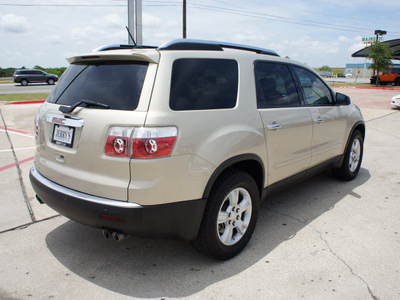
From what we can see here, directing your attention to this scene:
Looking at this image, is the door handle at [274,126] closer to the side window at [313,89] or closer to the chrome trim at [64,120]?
the side window at [313,89]

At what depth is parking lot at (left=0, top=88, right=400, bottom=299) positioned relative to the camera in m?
2.63

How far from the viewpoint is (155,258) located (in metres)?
3.09

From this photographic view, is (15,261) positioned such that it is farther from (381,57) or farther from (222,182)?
(381,57)

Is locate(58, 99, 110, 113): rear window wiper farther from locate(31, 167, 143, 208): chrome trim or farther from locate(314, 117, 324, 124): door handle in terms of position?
locate(314, 117, 324, 124): door handle

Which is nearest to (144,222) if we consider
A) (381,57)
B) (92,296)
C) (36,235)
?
(92,296)

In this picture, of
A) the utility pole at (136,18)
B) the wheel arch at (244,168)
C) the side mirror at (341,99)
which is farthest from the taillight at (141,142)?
the utility pole at (136,18)

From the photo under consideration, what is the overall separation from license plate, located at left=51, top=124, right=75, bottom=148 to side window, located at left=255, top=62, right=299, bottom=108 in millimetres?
1661

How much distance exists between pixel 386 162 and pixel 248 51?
170 inches

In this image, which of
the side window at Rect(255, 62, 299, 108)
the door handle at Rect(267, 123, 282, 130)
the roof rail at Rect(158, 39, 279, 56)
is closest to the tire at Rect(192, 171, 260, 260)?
the door handle at Rect(267, 123, 282, 130)

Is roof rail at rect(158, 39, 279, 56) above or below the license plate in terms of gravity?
above

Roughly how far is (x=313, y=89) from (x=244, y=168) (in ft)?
5.49

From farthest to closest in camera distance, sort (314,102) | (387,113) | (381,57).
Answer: (381,57) → (387,113) → (314,102)

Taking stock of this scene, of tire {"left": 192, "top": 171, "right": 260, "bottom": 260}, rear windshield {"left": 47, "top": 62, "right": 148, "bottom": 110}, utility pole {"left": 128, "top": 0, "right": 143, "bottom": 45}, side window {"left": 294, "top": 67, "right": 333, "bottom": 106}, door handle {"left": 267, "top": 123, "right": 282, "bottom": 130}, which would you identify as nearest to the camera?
rear windshield {"left": 47, "top": 62, "right": 148, "bottom": 110}

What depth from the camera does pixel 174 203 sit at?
8.21ft
